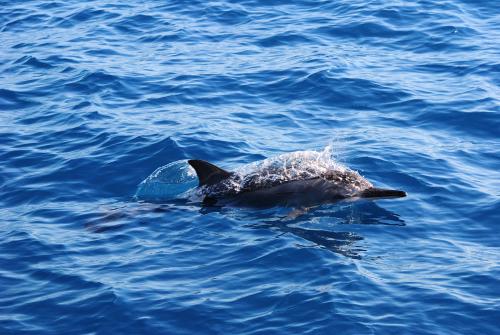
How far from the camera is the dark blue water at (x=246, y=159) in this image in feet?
34.8

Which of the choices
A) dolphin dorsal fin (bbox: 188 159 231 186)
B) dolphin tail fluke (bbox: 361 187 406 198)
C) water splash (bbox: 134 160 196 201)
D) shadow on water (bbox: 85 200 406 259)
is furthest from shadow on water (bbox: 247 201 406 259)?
water splash (bbox: 134 160 196 201)

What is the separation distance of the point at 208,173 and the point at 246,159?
169 cm

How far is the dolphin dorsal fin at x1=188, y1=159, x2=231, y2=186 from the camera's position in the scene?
1370 cm

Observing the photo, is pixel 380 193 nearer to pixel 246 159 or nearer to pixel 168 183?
pixel 246 159

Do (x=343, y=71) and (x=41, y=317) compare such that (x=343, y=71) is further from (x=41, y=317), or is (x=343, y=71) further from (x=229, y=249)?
(x=41, y=317)

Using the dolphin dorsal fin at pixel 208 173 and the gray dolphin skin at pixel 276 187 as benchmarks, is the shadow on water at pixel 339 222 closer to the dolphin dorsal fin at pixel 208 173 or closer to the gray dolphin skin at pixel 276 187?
the gray dolphin skin at pixel 276 187

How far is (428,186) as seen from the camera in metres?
14.2

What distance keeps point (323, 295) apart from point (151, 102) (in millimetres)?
8795

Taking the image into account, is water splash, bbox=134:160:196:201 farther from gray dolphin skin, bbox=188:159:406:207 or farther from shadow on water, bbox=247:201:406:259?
shadow on water, bbox=247:201:406:259

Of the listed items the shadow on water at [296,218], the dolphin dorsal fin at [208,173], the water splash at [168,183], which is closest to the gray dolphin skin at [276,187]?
the dolphin dorsal fin at [208,173]

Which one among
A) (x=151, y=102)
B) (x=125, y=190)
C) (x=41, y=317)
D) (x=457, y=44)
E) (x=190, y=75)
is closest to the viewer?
(x=41, y=317)

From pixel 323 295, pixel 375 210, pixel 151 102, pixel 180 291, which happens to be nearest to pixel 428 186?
pixel 375 210

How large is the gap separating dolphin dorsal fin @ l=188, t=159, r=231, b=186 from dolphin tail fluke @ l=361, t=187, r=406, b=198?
2.21m

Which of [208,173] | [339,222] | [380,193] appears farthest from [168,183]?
[380,193]
